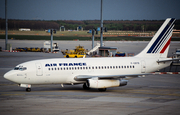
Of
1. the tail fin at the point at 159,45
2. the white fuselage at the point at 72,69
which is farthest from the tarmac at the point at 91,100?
the tail fin at the point at 159,45

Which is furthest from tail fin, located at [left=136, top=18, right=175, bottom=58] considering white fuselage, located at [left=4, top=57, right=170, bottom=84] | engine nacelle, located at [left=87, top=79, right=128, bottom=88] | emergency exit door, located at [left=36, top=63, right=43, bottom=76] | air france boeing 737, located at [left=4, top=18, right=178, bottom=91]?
emergency exit door, located at [left=36, top=63, right=43, bottom=76]

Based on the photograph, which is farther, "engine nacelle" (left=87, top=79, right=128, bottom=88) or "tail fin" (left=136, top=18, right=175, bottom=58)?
"tail fin" (left=136, top=18, right=175, bottom=58)

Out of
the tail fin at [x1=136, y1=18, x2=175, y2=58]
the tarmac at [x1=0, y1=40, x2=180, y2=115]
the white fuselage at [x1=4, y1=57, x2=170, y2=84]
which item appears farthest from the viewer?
the tail fin at [x1=136, y1=18, x2=175, y2=58]

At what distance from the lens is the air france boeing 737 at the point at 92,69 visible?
32.1 metres

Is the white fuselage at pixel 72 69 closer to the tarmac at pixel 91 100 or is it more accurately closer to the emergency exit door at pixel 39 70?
the emergency exit door at pixel 39 70

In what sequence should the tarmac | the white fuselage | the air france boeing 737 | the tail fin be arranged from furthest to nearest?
the tail fin
the air france boeing 737
the white fuselage
the tarmac

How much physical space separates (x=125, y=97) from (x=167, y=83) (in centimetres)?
1265

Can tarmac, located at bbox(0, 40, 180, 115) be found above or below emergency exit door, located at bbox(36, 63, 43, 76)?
below

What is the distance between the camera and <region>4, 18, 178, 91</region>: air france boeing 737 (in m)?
32.1

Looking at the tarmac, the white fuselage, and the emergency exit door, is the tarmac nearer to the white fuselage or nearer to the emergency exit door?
the white fuselage

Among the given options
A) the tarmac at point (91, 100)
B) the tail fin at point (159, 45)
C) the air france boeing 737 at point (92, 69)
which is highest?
the tail fin at point (159, 45)

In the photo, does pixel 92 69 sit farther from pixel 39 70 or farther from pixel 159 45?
pixel 159 45

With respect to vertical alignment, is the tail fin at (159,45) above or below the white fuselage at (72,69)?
above

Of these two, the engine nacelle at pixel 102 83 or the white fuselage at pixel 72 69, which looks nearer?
the white fuselage at pixel 72 69
